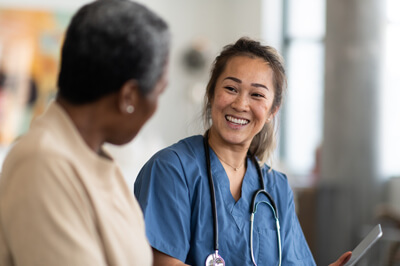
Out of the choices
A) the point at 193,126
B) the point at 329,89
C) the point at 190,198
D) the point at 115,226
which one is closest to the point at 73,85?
the point at 115,226

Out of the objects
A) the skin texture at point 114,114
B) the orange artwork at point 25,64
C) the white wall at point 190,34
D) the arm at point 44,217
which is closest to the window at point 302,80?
the white wall at point 190,34

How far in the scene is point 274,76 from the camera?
72.0 inches

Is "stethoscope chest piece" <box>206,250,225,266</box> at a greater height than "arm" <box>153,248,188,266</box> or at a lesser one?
lesser

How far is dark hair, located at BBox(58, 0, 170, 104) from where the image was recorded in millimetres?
1001

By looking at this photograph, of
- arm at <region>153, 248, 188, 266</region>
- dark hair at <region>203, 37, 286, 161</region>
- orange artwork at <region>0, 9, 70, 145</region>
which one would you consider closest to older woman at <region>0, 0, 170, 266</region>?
arm at <region>153, 248, 188, 266</region>

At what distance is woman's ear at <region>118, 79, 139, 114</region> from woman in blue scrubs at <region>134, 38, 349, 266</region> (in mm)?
569

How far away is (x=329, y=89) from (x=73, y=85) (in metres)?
4.05

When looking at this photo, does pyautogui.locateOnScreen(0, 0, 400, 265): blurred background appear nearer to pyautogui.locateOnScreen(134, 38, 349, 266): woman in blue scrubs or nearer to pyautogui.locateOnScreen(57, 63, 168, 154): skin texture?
pyautogui.locateOnScreen(134, 38, 349, 266): woman in blue scrubs

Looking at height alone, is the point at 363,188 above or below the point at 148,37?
below

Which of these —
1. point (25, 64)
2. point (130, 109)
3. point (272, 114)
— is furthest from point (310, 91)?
point (130, 109)

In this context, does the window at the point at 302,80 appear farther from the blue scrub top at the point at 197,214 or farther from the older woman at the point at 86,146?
the older woman at the point at 86,146

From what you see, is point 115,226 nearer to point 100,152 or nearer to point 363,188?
point 100,152

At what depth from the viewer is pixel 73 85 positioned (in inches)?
40.4

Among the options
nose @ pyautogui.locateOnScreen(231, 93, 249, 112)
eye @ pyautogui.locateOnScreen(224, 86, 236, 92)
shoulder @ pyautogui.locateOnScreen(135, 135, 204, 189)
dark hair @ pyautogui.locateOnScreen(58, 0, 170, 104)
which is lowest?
shoulder @ pyautogui.locateOnScreen(135, 135, 204, 189)
